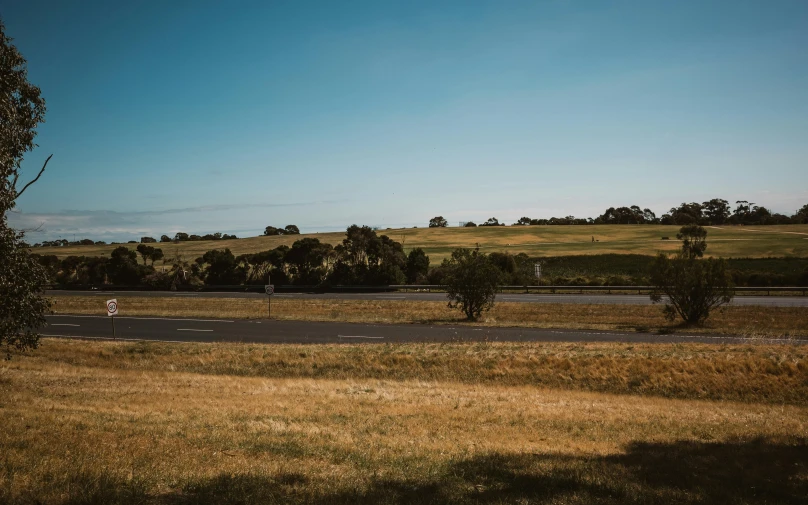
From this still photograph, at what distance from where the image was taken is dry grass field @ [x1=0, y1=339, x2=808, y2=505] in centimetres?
700

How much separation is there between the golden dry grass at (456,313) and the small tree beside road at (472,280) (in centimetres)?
136

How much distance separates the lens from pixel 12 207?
12.6m

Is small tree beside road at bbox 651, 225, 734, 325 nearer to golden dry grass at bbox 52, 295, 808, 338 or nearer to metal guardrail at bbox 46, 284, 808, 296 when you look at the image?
golden dry grass at bbox 52, 295, 808, 338

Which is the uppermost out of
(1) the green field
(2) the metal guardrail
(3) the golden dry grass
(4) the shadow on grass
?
(1) the green field

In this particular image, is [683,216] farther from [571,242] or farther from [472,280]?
[472,280]

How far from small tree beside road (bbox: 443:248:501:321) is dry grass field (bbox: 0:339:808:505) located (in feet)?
39.0

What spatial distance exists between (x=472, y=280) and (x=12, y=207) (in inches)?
1087

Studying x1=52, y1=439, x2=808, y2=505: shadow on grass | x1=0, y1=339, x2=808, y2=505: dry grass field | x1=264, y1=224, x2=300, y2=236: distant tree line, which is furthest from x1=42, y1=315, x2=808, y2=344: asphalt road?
x1=264, y1=224, x2=300, y2=236: distant tree line

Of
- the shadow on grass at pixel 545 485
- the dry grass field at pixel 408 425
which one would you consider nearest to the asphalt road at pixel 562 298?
the dry grass field at pixel 408 425

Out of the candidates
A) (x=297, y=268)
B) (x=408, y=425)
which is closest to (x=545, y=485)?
(x=408, y=425)

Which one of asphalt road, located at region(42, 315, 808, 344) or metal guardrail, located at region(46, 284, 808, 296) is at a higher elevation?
metal guardrail, located at region(46, 284, 808, 296)

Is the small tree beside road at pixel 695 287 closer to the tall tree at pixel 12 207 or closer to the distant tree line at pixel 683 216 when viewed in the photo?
the tall tree at pixel 12 207

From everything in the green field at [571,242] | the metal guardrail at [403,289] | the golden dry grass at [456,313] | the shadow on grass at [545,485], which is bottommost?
the golden dry grass at [456,313]

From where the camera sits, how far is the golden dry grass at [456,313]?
31575 millimetres
